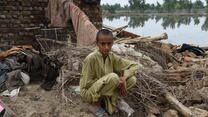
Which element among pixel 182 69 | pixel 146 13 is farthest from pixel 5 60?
pixel 146 13

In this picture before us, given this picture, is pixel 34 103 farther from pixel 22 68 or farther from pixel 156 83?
pixel 156 83

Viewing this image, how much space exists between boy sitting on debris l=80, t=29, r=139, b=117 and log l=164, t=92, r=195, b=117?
611mm

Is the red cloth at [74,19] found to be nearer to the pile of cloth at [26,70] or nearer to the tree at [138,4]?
the pile of cloth at [26,70]

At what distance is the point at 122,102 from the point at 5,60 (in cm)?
191

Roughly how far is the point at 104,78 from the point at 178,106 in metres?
1.00

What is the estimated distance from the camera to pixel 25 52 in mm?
4453

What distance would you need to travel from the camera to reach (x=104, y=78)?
306 cm

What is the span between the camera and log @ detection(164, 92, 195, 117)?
10.8 feet

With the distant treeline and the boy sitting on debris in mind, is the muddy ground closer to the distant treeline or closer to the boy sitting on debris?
the boy sitting on debris

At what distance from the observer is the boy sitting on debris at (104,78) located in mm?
3078

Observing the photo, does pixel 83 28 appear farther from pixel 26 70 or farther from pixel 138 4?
pixel 138 4

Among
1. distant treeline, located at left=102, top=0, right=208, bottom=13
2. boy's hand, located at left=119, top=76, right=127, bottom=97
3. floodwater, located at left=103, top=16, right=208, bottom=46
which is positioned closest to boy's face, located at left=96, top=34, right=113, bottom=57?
boy's hand, located at left=119, top=76, right=127, bottom=97

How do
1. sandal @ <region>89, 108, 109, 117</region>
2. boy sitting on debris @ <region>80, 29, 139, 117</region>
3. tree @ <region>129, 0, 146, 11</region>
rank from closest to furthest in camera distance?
boy sitting on debris @ <region>80, 29, 139, 117</region> < sandal @ <region>89, 108, 109, 117</region> < tree @ <region>129, 0, 146, 11</region>

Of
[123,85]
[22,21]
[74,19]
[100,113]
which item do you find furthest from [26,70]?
[22,21]
